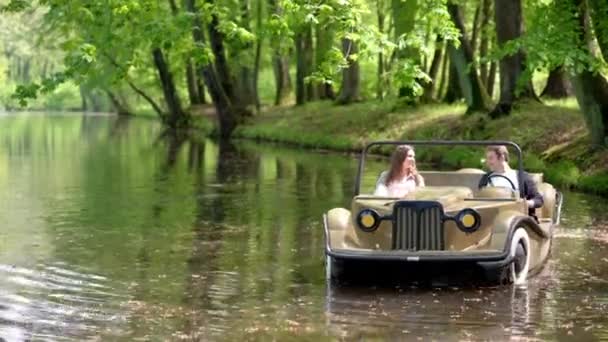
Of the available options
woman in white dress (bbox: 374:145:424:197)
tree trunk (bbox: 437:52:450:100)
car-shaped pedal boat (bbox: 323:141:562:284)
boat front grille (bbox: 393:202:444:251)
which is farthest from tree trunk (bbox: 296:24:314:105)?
boat front grille (bbox: 393:202:444:251)

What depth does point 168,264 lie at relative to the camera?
501 inches

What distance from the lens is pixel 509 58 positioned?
28359mm

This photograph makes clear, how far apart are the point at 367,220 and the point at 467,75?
20.5 meters

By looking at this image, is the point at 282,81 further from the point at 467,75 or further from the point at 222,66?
the point at 467,75

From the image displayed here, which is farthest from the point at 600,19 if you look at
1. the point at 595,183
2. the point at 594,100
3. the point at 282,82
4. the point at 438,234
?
the point at 282,82

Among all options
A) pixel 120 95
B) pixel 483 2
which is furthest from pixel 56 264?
pixel 120 95

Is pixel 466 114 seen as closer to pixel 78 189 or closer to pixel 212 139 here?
pixel 78 189

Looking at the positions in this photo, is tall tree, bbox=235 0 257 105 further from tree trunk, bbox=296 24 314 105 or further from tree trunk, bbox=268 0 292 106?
tree trunk, bbox=296 24 314 105

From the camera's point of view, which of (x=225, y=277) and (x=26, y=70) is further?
(x=26, y=70)

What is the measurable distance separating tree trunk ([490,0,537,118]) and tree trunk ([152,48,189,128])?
91.1 ft

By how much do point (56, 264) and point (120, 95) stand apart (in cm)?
9042

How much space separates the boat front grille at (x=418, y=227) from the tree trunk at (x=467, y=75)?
19.7 m

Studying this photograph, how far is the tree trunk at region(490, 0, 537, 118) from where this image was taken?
27.8 meters

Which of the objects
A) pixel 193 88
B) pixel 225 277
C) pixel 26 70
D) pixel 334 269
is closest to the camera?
pixel 334 269
